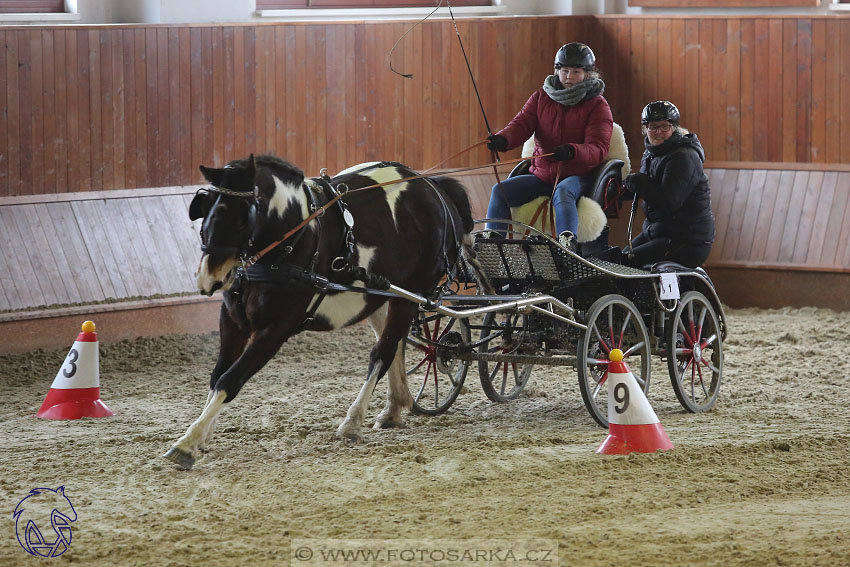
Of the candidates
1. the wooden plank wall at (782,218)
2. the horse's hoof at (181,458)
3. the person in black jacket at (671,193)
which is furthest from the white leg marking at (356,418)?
the wooden plank wall at (782,218)

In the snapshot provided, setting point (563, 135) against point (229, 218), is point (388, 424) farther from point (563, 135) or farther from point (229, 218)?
point (563, 135)

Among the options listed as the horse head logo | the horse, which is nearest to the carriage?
the horse

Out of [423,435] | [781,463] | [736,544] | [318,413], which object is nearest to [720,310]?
[781,463]

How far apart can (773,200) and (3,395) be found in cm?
696

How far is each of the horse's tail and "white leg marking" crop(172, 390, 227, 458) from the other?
172 centimetres

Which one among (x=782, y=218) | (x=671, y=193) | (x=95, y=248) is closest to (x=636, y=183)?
(x=671, y=193)

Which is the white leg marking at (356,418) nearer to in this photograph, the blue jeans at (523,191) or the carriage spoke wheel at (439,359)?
the carriage spoke wheel at (439,359)

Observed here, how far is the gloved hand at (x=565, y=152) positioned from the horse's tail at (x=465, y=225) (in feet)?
1.80

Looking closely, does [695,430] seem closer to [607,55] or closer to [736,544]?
[736,544]

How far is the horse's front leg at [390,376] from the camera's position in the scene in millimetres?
5250

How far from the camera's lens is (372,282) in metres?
4.93

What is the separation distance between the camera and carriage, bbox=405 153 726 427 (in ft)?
18.0

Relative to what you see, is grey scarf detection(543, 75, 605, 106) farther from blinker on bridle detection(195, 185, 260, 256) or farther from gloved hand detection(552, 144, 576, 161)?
blinker on bridle detection(195, 185, 260, 256)

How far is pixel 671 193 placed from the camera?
235 inches
